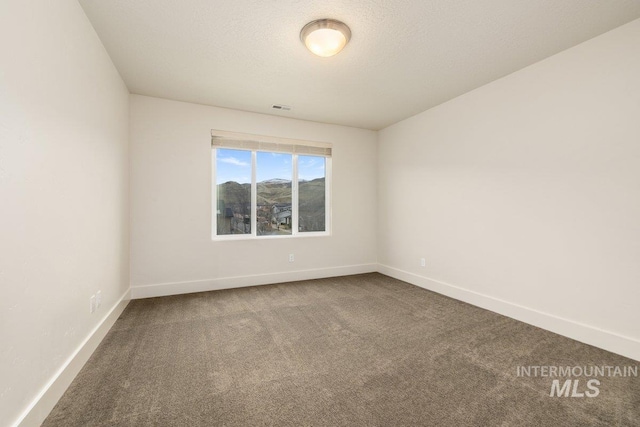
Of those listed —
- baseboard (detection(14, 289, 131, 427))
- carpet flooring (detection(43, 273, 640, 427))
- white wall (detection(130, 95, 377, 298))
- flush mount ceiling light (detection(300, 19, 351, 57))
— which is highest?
flush mount ceiling light (detection(300, 19, 351, 57))

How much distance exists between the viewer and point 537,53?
2551 mm

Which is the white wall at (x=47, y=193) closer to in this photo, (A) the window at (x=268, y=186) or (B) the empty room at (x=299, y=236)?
→ (B) the empty room at (x=299, y=236)

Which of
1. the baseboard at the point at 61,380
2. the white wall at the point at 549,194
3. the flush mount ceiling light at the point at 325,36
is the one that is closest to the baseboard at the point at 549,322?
the white wall at the point at 549,194

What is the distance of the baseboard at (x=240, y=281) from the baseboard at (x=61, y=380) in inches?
38.5

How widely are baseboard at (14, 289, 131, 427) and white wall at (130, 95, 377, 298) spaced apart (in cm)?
114

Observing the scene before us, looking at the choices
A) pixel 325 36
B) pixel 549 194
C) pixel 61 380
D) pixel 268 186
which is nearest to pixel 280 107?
pixel 268 186

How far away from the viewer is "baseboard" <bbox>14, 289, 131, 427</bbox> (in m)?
1.40

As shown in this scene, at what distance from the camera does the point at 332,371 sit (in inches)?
77.2

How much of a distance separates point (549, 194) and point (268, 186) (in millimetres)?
3491

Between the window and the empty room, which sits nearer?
the empty room

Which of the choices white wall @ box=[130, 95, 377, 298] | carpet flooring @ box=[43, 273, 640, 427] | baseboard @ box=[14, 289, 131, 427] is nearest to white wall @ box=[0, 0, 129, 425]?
baseboard @ box=[14, 289, 131, 427]

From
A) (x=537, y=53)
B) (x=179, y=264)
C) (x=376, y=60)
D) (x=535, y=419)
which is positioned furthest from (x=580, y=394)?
(x=179, y=264)

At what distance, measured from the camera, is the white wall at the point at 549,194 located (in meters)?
2.20

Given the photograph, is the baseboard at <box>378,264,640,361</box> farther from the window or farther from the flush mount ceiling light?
the flush mount ceiling light
